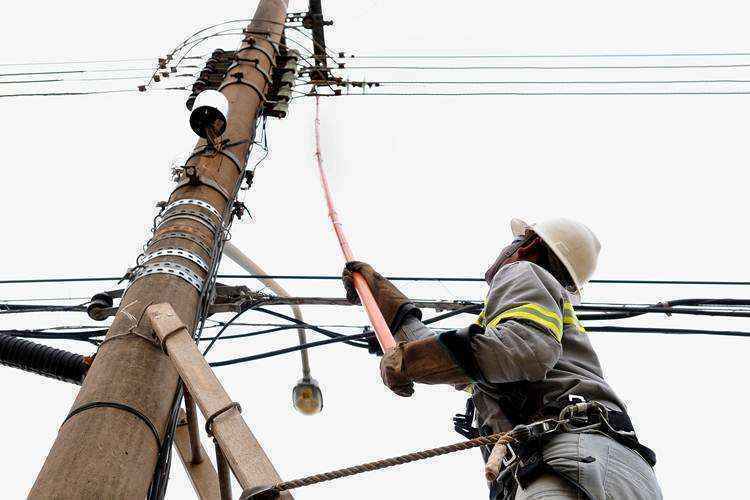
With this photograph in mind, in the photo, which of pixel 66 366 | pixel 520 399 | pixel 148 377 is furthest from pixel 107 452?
pixel 66 366

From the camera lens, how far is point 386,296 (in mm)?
3373

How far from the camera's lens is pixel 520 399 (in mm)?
2758

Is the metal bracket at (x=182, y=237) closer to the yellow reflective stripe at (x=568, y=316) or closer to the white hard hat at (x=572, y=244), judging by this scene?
the white hard hat at (x=572, y=244)

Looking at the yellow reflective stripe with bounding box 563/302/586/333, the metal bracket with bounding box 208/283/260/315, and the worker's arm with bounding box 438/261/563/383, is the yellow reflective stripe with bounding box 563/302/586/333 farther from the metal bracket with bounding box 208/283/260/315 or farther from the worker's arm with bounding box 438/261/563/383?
the metal bracket with bounding box 208/283/260/315

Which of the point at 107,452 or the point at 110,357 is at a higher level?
the point at 110,357

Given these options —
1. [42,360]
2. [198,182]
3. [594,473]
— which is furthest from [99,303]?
[594,473]

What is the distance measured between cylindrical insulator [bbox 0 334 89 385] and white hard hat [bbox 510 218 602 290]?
243cm

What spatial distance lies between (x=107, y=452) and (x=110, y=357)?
0.52 meters

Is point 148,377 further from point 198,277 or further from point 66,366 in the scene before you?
point 66,366

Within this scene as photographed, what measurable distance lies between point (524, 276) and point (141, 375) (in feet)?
4.75

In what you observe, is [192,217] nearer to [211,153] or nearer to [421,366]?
[211,153]

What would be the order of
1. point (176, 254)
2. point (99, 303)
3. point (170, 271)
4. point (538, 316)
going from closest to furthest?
Answer: point (538, 316) → point (170, 271) → point (176, 254) → point (99, 303)

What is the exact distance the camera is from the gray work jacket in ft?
8.32

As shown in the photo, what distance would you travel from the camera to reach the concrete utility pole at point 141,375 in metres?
2.29
